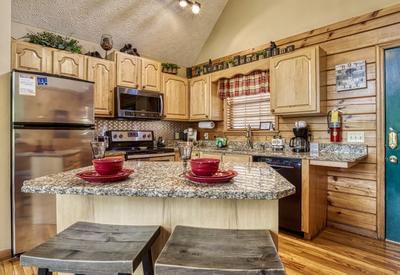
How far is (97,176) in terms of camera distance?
1124mm

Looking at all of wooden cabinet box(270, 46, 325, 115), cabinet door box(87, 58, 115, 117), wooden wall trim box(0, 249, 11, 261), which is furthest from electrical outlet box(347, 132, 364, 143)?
wooden wall trim box(0, 249, 11, 261)

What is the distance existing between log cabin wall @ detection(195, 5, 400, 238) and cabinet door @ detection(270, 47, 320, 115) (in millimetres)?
306

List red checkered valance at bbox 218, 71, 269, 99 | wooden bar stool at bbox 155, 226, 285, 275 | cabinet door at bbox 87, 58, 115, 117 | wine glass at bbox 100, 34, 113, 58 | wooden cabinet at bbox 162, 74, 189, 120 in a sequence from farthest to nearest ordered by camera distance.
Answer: wooden cabinet at bbox 162, 74, 189, 120, red checkered valance at bbox 218, 71, 269, 99, wine glass at bbox 100, 34, 113, 58, cabinet door at bbox 87, 58, 115, 117, wooden bar stool at bbox 155, 226, 285, 275

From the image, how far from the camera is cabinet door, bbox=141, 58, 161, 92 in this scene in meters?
3.67

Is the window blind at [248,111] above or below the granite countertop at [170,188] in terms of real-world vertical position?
above

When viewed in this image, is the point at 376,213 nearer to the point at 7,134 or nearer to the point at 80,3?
the point at 7,134

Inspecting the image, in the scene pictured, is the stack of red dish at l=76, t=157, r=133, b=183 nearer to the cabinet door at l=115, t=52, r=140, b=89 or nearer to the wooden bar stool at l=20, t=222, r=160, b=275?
the wooden bar stool at l=20, t=222, r=160, b=275

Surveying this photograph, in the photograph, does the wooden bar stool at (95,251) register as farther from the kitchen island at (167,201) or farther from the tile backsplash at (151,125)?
the tile backsplash at (151,125)

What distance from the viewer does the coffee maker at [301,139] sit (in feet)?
9.73

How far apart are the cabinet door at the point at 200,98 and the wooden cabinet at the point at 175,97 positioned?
109 millimetres


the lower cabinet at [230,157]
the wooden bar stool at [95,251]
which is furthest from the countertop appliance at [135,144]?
the wooden bar stool at [95,251]

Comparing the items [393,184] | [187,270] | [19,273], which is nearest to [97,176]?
[187,270]

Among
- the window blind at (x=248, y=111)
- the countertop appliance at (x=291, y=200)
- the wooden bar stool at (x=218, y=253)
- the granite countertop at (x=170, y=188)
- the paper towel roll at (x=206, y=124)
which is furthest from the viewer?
the paper towel roll at (x=206, y=124)

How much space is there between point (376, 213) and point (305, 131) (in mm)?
1143
